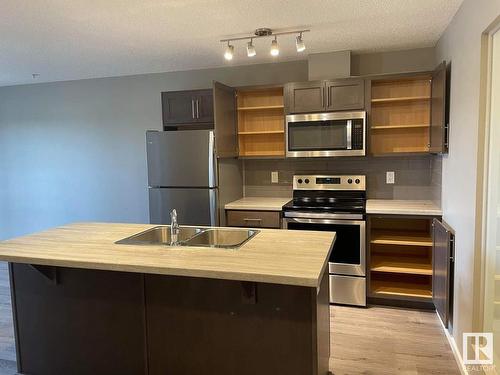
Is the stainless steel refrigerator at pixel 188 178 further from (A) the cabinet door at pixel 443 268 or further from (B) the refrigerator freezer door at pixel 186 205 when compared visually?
(A) the cabinet door at pixel 443 268

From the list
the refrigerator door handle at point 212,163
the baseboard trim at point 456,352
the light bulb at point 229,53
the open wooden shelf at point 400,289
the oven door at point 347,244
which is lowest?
the baseboard trim at point 456,352

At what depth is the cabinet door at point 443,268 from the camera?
8.71ft

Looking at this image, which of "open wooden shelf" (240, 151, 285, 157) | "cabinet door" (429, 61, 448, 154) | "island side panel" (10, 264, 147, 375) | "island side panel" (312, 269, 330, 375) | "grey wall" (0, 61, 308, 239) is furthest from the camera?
"grey wall" (0, 61, 308, 239)

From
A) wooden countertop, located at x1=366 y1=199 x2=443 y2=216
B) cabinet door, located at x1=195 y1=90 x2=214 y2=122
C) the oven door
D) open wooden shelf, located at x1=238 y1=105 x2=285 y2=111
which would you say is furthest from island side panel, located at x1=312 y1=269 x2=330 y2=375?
cabinet door, located at x1=195 y1=90 x2=214 y2=122

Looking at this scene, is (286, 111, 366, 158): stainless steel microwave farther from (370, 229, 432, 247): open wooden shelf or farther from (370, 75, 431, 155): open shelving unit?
(370, 229, 432, 247): open wooden shelf

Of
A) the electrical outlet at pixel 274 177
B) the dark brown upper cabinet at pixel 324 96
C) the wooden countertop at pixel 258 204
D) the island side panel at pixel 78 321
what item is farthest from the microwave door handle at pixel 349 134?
the island side panel at pixel 78 321

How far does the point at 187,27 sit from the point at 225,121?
1013 millimetres

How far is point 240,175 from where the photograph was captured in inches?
166

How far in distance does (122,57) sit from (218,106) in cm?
117

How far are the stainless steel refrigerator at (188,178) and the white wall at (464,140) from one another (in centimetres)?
202

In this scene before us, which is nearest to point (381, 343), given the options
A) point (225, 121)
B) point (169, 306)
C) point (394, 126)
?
point (169, 306)

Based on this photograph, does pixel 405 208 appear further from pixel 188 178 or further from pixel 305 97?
pixel 188 178

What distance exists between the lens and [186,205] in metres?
3.69

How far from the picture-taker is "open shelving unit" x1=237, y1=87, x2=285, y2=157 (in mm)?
3977
